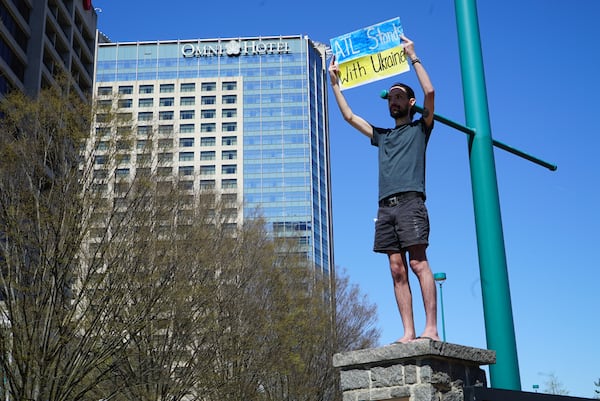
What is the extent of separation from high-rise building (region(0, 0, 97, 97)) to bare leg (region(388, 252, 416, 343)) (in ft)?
107

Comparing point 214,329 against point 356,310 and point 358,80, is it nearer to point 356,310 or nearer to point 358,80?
point 356,310

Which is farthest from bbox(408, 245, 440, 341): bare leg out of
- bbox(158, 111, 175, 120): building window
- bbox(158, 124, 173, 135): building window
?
bbox(158, 111, 175, 120): building window

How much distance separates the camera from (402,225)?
5855 mm

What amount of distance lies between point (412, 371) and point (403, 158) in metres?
1.75

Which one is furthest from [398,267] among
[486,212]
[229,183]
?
[229,183]

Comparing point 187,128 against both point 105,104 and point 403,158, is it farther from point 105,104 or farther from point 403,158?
point 403,158

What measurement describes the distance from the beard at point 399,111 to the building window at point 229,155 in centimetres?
9035

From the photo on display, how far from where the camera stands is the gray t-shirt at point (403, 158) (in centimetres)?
598

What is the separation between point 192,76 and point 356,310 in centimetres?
7349

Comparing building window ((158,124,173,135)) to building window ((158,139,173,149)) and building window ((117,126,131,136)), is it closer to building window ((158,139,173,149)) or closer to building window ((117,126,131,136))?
building window ((158,139,173,149))

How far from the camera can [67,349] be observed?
1717cm

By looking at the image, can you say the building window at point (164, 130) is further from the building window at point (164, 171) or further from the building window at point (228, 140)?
the building window at point (228, 140)

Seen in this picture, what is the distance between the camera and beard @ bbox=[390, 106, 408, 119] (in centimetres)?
627

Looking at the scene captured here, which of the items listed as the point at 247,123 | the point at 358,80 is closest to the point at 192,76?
the point at 247,123
